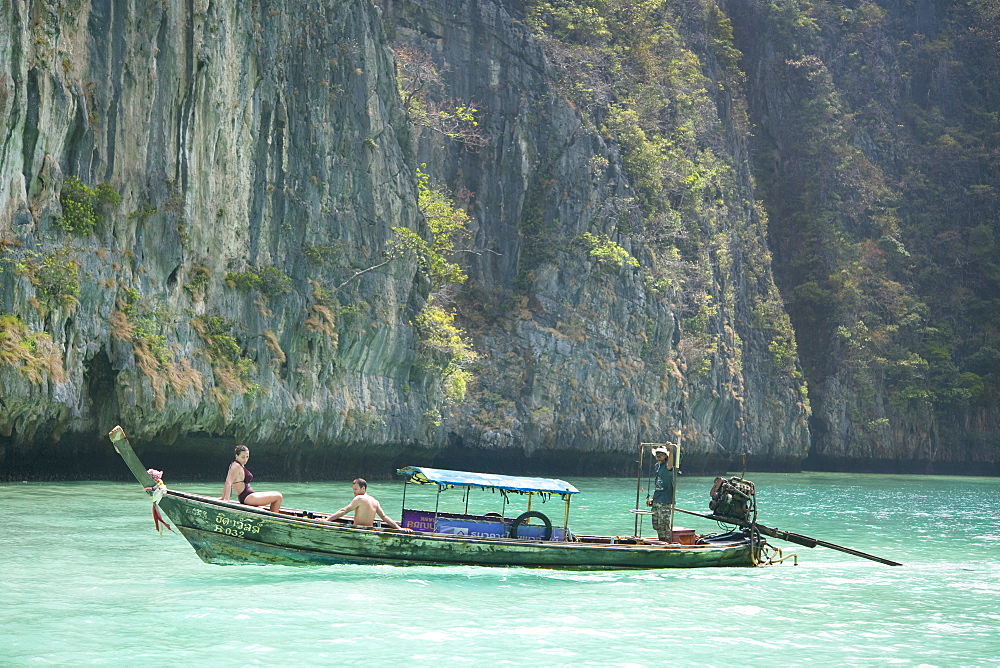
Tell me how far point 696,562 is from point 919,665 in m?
6.58

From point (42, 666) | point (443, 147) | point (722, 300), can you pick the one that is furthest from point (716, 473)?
point (42, 666)

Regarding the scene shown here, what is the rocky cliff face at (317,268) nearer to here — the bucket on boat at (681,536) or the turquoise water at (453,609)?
the turquoise water at (453,609)

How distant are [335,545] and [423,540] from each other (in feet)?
4.54

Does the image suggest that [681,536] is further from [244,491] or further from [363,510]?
[244,491]

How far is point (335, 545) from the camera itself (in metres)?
17.1

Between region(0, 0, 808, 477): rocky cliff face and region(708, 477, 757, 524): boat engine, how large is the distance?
15589 millimetres

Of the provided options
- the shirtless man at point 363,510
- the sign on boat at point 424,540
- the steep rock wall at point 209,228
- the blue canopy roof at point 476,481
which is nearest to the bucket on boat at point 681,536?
the sign on boat at point 424,540

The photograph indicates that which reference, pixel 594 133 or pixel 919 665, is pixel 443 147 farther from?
pixel 919 665

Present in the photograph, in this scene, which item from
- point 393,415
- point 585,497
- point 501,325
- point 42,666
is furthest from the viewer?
point 501,325

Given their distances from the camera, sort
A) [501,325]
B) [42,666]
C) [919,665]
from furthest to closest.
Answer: [501,325]
[919,665]
[42,666]

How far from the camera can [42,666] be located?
11.4m

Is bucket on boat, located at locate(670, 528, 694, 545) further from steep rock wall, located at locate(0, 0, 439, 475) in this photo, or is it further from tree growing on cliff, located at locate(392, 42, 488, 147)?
tree growing on cliff, located at locate(392, 42, 488, 147)

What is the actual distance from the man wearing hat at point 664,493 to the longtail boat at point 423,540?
10.1 inches

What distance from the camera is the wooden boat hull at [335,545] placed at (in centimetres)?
1656
